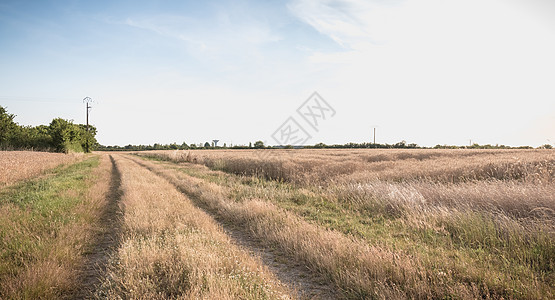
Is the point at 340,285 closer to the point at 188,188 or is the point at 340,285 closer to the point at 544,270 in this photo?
the point at 544,270

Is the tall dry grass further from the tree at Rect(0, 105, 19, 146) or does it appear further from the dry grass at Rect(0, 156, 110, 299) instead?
the tree at Rect(0, 105, 19, 146)

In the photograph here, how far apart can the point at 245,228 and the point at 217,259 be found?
127 inches

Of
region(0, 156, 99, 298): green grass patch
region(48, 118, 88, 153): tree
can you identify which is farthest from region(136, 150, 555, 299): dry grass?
region(48, 118, 88, 153): tree

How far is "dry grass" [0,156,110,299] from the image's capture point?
3.82 m

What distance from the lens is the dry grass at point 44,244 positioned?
3.82 metres

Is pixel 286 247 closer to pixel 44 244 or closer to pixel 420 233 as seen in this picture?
pixel 420 233

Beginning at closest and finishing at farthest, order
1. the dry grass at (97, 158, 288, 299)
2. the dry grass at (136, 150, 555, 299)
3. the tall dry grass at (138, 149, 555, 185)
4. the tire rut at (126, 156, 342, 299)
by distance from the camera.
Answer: the dry grass at (97, 158, 288, 299) < the dry grass at (136, 150, 555, 299) < the tire rut at (126, 156, 342, 299) < the tall dry grass at (138, 149, 555, 185)

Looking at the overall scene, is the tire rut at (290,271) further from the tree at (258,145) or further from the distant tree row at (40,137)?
the tree at (258,145)

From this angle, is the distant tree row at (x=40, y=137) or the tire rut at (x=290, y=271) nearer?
the tire rut at (x=290, y=271)

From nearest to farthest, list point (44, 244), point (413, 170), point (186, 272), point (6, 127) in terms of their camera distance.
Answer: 1. point (186, 272)
2. point (44, 244)
3. point (413, 170)
4. point (6, 127)

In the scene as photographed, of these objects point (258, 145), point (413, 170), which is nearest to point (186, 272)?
point (413, 170)

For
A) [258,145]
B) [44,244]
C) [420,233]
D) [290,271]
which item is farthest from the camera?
[258,145]

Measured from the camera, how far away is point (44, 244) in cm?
512

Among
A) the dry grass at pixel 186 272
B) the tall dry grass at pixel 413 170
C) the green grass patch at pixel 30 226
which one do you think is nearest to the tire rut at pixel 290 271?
the dry grass at pixel 186 272
